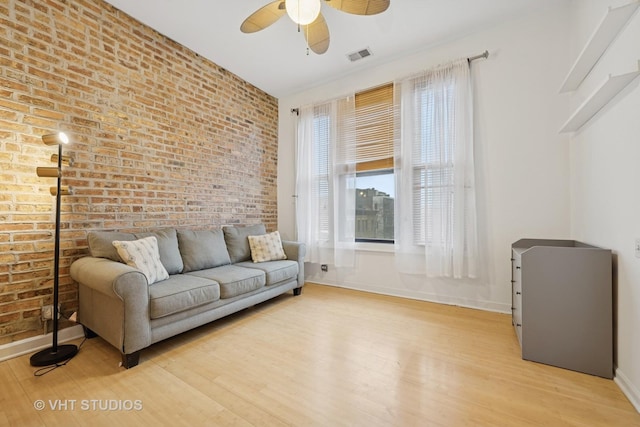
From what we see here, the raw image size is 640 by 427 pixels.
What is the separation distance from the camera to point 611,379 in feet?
5.46

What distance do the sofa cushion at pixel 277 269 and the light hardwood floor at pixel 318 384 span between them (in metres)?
0.62

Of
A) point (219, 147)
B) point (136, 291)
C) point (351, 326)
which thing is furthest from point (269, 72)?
point (351, 326)

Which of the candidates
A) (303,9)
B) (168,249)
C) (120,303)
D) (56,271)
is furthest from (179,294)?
(303,9)

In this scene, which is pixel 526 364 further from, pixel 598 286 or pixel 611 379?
pixel 598 286

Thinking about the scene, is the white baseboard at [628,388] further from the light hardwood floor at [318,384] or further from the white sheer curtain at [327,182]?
the white sheer curtain at [327,182]

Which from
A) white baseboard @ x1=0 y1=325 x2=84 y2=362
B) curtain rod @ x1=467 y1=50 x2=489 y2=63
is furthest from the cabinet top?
white baseboard @ x1=0 y1=325 x2=84 y2=362

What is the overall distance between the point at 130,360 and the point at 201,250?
124 centimetres

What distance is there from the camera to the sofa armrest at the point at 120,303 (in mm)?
1790

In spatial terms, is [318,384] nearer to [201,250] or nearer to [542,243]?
[201,250]

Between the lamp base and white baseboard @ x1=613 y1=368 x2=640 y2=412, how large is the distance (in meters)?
3.52

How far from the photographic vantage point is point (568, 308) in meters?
1.79

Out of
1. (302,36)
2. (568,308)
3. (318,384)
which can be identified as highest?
(302,36)

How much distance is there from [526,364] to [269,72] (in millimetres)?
4129

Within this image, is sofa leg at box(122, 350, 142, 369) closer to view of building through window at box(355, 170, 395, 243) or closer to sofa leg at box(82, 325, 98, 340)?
sofa leg at box(82, 325, 98, 340)
